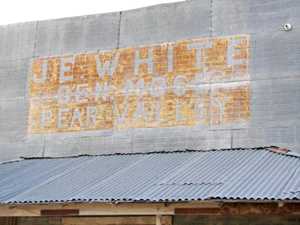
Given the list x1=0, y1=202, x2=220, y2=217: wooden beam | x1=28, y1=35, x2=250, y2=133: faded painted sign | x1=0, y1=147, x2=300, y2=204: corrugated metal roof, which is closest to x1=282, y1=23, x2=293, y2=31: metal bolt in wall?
x1=28, y1=35, x2=250, y2=133: faded painted sign

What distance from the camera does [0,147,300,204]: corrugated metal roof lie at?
427 inches

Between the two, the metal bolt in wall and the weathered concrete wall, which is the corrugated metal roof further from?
the metal bolt in wall

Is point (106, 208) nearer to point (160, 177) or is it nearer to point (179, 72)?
point (160, 177)

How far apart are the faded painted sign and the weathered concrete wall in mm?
35

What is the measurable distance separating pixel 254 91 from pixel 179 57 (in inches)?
78.0

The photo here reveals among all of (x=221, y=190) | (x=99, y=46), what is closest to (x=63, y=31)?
(x=99, y=46)

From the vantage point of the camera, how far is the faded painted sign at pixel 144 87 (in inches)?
566

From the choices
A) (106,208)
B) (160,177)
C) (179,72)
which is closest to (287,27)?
(179,72)

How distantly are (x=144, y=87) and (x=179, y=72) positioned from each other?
0.89 meters

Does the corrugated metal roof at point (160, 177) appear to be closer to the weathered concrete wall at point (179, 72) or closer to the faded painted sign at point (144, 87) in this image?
the weathered concrete wall at point (179, 72)

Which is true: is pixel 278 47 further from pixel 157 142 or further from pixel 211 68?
pixel 157 142

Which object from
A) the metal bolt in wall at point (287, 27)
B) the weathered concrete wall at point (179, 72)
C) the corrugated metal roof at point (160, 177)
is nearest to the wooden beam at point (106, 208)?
the corrugated metal roof at point (160, 177)

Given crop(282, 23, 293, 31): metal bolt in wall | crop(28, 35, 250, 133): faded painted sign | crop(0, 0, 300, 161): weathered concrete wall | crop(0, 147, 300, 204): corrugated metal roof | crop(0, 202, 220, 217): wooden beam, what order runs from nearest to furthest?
crop(0, 147, 300, 204): corrugated metal roof, crop(0, 202, 220, 217): wooden beam, crop(0, 0, 300, 161): weathered concrete wall, crop(282, 23, 293, 31): metal bolt in wall, crop(28, 35, 250, 133): faded painted sign

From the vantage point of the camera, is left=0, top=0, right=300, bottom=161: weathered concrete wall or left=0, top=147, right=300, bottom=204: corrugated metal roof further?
left=0, top=0, right=300, bottom=161: weathered concrete wall
